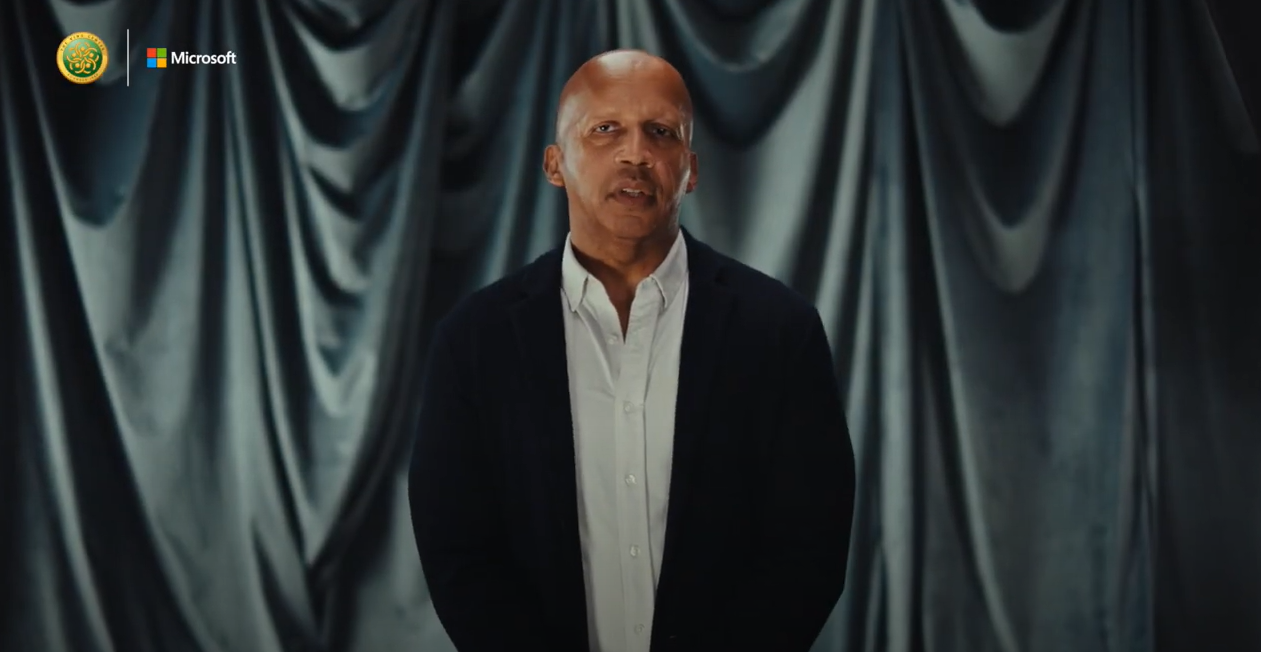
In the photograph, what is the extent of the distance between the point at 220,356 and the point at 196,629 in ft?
1.97

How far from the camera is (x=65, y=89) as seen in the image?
8.21 feet

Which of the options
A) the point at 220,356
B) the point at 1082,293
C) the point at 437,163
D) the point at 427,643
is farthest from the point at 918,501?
the point at 220,356

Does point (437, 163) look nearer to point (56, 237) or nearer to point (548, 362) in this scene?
point (56, 237)

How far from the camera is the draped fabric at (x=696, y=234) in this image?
2381 millimetres

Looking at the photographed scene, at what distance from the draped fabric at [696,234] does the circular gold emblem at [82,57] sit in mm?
32

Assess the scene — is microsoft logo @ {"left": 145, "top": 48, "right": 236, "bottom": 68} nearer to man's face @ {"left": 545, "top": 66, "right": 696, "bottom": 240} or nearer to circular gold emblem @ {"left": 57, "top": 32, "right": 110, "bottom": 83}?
circular gold emblem @ {"left": 57, "top": 32, "right": 110, "bottom": 83}

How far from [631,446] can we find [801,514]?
23 centimetres

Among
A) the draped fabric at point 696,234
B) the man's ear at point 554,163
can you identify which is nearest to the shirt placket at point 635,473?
the man's ear at point 554,163

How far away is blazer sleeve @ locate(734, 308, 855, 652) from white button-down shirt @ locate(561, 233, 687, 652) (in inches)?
5.4

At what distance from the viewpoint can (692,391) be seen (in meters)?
1.41

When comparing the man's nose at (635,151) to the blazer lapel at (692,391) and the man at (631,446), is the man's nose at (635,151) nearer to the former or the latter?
the man at (631,446)

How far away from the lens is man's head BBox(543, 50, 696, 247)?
1.43 meters

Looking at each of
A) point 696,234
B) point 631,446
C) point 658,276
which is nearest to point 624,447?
point 631,446

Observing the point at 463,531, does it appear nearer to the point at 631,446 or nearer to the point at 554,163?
the point at 631,446
